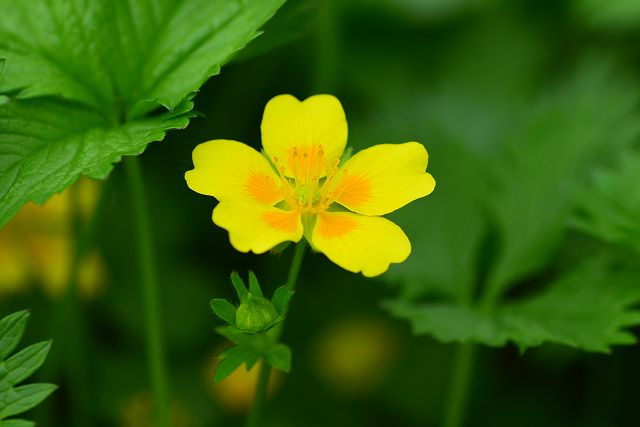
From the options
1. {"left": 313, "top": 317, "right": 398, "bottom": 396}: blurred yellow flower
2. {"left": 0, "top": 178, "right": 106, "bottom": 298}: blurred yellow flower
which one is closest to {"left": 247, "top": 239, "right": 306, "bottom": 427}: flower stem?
{"left": 0, "top": 178, "right": 106, "bottom": 298}: blurred yellow flower

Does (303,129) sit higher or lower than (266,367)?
higher

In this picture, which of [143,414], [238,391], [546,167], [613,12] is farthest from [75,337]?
[613,12]

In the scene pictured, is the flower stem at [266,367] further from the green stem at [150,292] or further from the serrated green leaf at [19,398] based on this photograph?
the serrated green leaf at [19,398]

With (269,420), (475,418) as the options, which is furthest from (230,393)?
(475,418)

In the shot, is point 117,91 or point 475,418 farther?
point 475,418

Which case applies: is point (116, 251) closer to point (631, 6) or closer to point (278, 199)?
point (278, 199)

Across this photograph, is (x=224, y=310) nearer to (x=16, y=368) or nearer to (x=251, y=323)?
(x=251, y=323)
